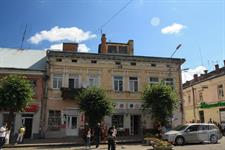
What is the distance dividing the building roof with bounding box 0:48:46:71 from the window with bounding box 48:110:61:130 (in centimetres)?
448

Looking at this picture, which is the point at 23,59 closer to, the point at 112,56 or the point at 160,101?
the point at 112,56

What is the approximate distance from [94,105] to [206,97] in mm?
22178

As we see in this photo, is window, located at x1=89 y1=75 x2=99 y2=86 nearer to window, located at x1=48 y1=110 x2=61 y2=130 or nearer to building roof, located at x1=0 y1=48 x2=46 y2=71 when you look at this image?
window, located at x1=48 y1=110 x2=61 y2=130

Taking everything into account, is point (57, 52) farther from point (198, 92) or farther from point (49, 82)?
point (198, 92)

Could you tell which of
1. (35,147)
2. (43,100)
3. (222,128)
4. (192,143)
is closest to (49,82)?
(43,100)

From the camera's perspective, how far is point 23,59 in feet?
92.0

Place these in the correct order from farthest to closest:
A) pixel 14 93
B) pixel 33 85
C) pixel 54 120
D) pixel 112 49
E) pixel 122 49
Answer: pixel 122 49 < pixel 112 49 < pixel 33 85 < pixel 54 120 < pixel 14 93

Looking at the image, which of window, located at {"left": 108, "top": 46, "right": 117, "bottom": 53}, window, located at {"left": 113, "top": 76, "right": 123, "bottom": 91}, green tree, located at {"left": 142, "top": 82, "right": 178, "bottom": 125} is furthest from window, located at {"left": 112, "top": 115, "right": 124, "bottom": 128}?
window, located at {"left": 108, "top": 46, "right": 117, "bottom": 53}

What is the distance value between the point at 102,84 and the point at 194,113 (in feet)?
66.2

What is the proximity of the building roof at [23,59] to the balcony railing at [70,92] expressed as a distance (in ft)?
10.4

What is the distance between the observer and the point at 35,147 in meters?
19.1

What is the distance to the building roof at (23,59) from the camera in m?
26.6

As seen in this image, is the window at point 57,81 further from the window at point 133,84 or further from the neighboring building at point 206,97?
the neighboring building at point 206,97

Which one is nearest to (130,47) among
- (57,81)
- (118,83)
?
(118,83)
